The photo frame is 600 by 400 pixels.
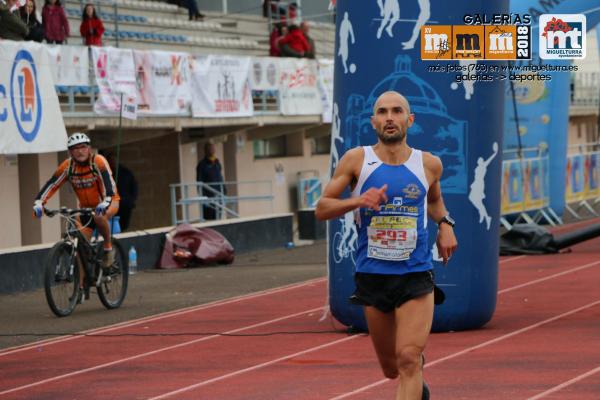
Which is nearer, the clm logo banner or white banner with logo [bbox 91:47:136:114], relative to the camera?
the clm logo banner

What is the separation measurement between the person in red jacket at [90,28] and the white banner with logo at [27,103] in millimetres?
3955

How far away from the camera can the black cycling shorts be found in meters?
7.78

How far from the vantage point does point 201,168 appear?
28359 mm

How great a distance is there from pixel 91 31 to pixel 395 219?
1855cm

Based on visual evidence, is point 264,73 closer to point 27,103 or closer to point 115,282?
point 27,103

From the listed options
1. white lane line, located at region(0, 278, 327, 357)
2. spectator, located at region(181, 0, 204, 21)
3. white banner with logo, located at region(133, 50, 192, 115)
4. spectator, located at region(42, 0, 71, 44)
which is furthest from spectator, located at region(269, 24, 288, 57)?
white lane line, located at region(0, 278, 327, 357)

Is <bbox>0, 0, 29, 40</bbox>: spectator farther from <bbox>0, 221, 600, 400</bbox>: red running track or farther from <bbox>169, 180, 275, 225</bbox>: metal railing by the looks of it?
<bbox>169, 180, 275, 225</bbox>: metal railing

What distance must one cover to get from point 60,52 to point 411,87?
11826 millimetres

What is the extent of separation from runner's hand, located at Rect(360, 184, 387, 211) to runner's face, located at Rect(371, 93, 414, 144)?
0.41 meters

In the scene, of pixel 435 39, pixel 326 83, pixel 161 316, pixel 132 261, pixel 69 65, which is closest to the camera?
pixel 435 39

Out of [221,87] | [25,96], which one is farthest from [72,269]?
[221,87]

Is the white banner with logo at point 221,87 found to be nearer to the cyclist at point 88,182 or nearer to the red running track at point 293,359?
the cyclist at point 88,182

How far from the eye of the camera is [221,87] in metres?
28.0

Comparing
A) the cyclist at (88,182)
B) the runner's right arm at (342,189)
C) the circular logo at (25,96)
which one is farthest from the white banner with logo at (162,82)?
→ the runner's right arm at (342,189)
